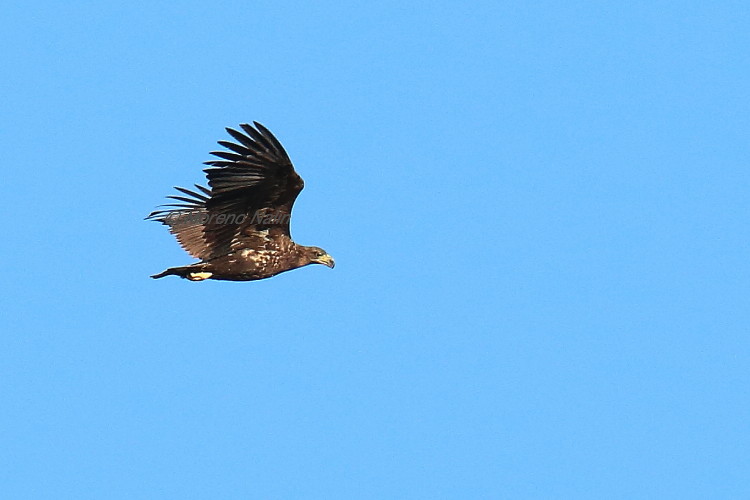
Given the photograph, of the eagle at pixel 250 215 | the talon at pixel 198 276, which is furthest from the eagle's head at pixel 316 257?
the talon at pixel 198 276

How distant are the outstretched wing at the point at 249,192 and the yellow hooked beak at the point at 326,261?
1.03 meters

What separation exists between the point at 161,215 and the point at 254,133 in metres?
5.48

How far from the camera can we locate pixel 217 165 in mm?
17234

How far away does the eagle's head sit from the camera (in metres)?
19.9

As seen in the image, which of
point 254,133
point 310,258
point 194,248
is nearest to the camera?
point 254,133

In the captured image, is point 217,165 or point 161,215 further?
point 161,215

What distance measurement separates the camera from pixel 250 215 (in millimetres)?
18625

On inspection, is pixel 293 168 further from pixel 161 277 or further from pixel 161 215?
pixel 161 215

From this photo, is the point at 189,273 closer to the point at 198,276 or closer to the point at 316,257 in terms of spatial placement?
the point at 198,276

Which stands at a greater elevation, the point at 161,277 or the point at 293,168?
the point at 293,168

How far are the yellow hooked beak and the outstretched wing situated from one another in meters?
1.03

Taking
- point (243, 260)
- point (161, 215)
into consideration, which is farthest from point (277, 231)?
point (161, 215)

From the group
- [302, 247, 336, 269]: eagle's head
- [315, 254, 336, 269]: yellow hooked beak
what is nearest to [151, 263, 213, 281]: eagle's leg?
[302, 247, 336, 269]: eagle's head

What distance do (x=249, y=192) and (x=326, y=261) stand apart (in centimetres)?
258
